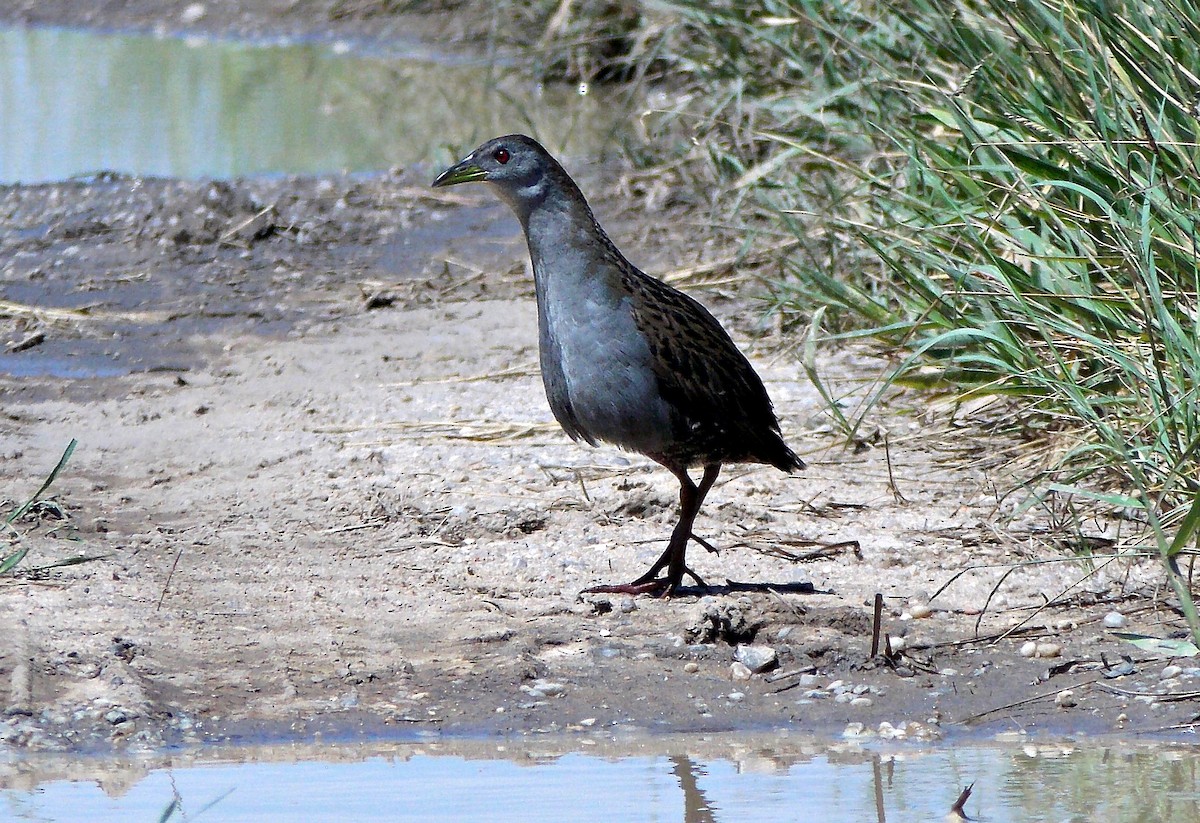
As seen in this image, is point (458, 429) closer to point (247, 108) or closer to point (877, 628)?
point (877, 628)

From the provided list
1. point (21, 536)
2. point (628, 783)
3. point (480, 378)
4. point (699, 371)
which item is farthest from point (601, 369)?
point (480, 378)

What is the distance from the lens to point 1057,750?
3.77 m

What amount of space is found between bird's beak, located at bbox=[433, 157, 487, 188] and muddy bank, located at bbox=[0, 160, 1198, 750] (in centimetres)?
96

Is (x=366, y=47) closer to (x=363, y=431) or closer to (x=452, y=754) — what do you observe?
(x=363, y=431)

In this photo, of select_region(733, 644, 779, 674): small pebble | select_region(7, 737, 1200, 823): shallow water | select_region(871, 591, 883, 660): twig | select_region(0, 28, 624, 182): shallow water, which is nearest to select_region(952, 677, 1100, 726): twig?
select_region(7, 737, 1200, 823): shallow water

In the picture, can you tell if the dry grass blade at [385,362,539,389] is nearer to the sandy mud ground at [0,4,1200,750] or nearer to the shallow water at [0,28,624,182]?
the sandy mud ground at [0,4,1200,750]

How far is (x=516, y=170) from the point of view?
4.64 meters

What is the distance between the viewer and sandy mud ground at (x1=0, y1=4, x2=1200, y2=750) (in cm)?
399

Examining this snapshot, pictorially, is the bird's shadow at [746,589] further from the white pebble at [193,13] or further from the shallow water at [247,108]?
the white pebble at [193,13]

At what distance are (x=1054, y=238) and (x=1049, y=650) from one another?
4.89 ft

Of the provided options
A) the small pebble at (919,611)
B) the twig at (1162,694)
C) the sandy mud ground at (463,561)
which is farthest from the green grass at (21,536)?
the twig at (1162,694)

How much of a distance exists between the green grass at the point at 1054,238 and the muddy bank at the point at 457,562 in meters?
0.27

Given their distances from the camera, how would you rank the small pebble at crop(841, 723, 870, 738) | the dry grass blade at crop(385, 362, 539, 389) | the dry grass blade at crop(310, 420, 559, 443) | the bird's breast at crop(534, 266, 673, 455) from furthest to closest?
the dry grass blade at crop(385, 362, 539, 389)
the dry grass blade at crop(310, 420, 559, 443)
the bird's breast at crop(534, 266, 673, 455)
the small pebble at crop(841, 723, 870, 738)

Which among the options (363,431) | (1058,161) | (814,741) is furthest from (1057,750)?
(363,431)
